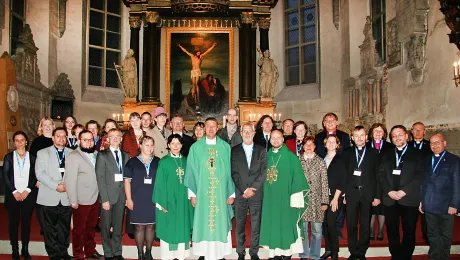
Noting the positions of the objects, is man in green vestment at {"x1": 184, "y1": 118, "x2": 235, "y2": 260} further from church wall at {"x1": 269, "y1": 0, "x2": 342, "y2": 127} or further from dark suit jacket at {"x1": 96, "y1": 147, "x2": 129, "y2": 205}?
church wall at {"x1": 269, "y1": 0, "x2": 342, "y2": 127}

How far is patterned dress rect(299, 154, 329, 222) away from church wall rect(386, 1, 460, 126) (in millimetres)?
4214

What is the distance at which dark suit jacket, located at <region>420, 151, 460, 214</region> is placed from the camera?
5.48 meters

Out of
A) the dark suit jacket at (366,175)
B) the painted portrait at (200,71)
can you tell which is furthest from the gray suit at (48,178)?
the painted portrait at (200,71)

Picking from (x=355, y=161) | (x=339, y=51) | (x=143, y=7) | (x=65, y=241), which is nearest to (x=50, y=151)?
(x=65, y=241)

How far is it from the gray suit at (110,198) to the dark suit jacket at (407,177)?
3404 millimetres

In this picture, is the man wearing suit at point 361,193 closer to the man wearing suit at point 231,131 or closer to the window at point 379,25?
the man wearing suit at point 231,131

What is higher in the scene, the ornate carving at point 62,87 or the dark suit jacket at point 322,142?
the ornate carving at point 62,87

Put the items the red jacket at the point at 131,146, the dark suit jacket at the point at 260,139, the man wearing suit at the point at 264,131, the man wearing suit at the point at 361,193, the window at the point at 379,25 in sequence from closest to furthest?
the man wearing suit at the point at 361,193
the red jacket at the point at 131,146
the man wearing suit at the point at 264,131
the dark suit jacket at the point at 260,139
the window at the point at 379,25

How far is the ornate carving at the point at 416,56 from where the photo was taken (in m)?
9.78

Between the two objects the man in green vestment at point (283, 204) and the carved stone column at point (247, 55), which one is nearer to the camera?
the man in green vestment at point (283, 204)

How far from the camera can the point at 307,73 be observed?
1584 cm

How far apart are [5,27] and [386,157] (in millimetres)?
10919

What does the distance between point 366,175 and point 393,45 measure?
260 inches

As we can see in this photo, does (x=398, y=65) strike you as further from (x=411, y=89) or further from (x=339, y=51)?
(x=339, y=51)
